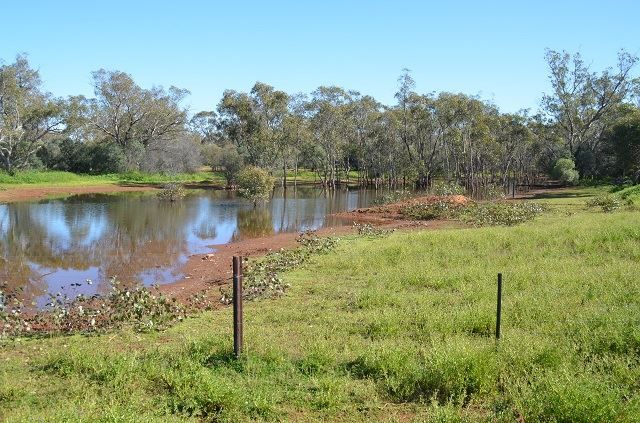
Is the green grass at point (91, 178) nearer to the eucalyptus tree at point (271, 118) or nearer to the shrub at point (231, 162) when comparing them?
the shrub at point (231, 162)

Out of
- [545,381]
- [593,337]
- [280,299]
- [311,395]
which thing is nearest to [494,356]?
[545,381]

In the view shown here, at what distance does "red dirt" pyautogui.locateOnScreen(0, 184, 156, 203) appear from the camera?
41.7m

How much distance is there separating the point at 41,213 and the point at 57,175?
84.0 ft

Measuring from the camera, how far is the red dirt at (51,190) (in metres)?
41.7

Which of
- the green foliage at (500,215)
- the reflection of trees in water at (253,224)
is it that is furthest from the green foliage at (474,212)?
the reflection of trees in water at (253,224)

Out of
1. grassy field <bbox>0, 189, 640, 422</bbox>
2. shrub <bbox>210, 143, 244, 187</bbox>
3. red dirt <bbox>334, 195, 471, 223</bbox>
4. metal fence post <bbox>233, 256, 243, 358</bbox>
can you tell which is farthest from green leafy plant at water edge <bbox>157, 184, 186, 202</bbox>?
metal fence post <bbox>233, 256, 243, 358</bbox>

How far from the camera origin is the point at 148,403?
5.74 m

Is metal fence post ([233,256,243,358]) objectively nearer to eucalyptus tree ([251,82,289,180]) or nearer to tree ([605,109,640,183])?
tree ([605,109,640,183])

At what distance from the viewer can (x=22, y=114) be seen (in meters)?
52.3

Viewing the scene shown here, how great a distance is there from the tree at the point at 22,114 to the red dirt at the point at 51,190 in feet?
22.0

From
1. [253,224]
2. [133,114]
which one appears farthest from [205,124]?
[253,224]

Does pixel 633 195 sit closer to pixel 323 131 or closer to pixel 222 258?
pixel 222 258

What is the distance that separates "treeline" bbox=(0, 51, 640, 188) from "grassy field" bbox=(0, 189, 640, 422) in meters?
43.6

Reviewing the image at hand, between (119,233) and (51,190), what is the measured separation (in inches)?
1085
